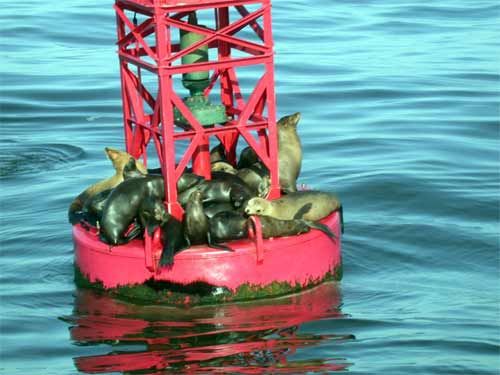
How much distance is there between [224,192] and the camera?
516 inches

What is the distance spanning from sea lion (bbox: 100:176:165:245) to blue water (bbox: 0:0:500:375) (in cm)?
77

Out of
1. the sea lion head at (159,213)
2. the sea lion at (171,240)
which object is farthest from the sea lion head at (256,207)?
the sea lion head at (159,213)

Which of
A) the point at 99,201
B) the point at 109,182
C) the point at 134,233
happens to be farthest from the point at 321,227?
the point at 109,182

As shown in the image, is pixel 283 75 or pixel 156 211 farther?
pixel 283 75

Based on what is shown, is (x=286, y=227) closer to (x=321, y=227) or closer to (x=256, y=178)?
(x=321, y=227)

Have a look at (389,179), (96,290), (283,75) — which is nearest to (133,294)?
(96,290)

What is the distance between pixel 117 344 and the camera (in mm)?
12164

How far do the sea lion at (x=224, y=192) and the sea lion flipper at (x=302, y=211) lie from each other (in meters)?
0.49

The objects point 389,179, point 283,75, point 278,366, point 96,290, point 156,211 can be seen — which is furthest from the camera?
point 283,75

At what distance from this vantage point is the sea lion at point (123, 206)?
1260 centimetres

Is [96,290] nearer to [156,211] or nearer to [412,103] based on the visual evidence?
[156,211]

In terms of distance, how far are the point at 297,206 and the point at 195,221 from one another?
1198 mm

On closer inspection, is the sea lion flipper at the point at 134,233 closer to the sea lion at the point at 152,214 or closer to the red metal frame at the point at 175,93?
the sea lion at the point at 152,214

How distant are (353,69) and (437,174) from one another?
7.19 m
